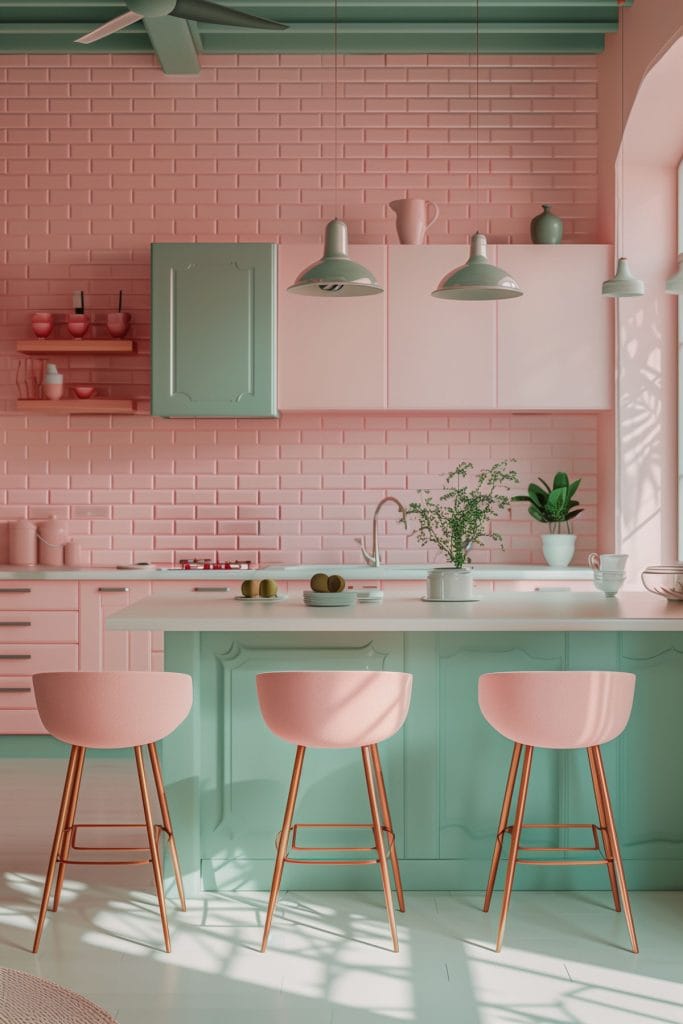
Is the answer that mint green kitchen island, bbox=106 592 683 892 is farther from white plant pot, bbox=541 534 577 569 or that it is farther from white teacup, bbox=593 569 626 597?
white plant pot, bbox=541 534 577 569

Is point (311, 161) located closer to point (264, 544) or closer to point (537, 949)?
point (264, 544)

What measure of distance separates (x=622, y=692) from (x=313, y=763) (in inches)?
42.3

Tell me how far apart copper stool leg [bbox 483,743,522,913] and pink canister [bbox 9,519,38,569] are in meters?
3.36

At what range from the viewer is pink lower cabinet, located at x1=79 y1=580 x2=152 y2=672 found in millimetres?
5270

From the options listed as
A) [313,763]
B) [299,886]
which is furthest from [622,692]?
[299,886]

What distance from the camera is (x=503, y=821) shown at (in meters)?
3.24

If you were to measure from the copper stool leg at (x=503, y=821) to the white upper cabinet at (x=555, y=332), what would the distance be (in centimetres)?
265

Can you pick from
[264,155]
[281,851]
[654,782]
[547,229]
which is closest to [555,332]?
[547,229]

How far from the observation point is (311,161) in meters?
5.84

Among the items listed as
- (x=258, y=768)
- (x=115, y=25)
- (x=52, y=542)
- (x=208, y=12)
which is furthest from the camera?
(x=52, y=542)

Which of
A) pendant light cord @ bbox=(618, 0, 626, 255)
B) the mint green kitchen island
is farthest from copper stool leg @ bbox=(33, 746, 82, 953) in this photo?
pendant light cord @ bbox=(618, 0, 626, 255)

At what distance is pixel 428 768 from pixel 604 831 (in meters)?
0.60

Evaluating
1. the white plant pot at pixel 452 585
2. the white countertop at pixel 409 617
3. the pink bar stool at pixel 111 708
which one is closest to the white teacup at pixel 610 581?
the white countertop at pixel 409 617

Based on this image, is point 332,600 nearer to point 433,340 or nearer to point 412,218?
point 433,340
